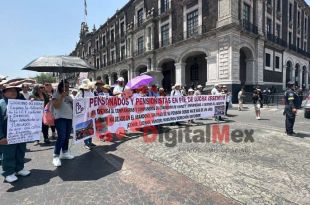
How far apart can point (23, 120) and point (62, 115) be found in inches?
30.8

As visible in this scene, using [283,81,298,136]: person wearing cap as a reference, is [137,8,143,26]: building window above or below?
above

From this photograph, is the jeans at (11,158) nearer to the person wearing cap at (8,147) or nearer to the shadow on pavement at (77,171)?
the person wearing cap at (8,147)

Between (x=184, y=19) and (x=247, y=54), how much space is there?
800cm

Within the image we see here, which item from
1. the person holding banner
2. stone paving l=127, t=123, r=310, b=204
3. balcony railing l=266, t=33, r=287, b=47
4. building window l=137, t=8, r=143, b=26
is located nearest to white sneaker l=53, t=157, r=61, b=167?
the person holding banner

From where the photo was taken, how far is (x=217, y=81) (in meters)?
20.8

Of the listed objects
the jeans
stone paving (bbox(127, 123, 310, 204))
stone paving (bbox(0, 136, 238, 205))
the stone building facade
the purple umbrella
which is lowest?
stone paving (bbox(0, 136, 238, 205))

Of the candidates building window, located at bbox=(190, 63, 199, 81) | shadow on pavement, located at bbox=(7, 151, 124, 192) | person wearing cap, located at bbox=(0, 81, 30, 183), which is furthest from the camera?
building window, located at bbox=(190, 63, 199, 81)

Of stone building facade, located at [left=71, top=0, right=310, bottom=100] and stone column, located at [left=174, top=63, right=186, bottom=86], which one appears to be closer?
stone building facade, located at [left=71, top=0, right=310, bottom=100]

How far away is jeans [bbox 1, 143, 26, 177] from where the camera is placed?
11.7 ft

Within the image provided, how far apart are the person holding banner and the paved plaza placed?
363mm

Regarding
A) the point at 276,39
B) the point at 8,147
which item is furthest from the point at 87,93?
the point at 276,39

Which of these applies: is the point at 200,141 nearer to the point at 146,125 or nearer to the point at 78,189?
the point at 146,125

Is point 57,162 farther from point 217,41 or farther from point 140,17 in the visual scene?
point 140,17

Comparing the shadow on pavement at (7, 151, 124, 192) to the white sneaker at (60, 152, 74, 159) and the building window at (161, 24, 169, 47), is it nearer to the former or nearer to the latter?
the white sneaker at (60, 152, 74, 159)
